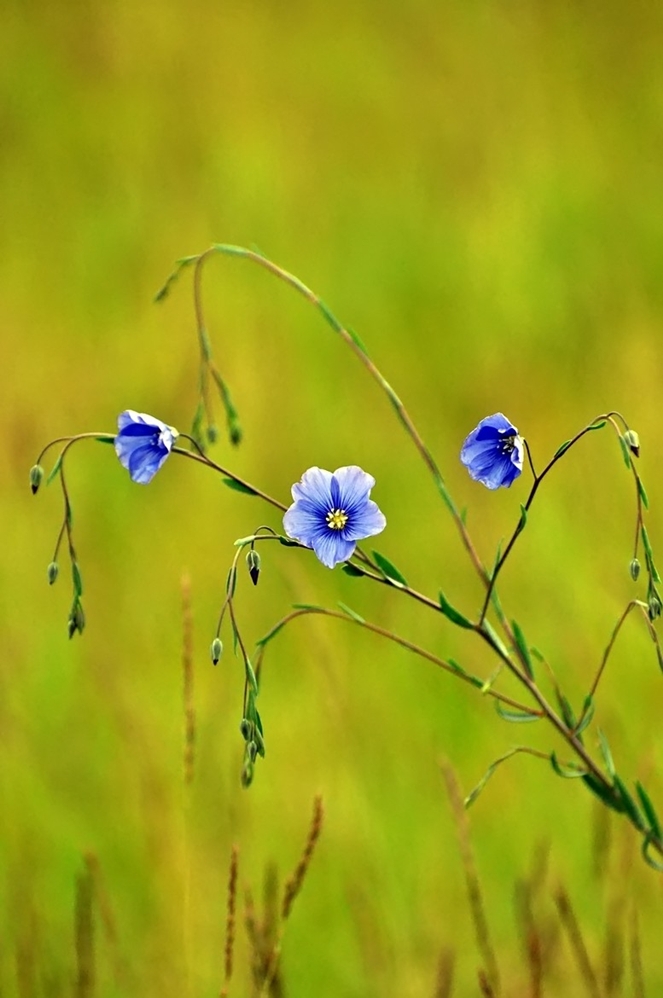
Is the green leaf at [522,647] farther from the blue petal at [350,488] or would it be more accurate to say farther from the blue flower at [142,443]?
the blue flower at [142,443]

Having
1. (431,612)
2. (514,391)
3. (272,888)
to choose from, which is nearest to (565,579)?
(431,612)

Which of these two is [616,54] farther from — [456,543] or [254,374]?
[456,543]

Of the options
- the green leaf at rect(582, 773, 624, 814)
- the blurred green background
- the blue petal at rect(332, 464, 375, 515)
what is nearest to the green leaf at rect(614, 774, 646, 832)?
the green leaf at rect(582, 773, 624, 814)

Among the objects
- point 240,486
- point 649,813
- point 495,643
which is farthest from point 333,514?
point 649,813

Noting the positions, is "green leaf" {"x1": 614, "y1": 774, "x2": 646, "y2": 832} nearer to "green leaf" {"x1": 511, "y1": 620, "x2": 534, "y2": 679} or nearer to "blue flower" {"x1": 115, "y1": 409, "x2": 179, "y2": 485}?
"green leaf" {"x1": 511, "y1": 620, "x2": 534, "y2": 679}

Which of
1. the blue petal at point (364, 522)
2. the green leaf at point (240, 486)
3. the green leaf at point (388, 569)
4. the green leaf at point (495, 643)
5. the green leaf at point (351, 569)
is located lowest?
the green leaf at point (495, 643)

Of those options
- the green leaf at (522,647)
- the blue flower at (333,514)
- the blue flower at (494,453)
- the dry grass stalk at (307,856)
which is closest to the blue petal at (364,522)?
the blue flower at (333,514)

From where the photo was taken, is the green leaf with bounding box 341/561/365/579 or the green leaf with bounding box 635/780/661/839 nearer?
the green leaf with bounding box 341/561/365/579
